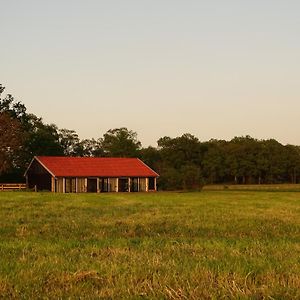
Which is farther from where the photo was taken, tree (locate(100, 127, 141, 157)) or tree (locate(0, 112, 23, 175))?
tree (locate(100, 127, 141, 157))

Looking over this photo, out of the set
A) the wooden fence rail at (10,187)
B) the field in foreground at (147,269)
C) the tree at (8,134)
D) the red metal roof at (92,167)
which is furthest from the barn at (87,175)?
the field in foreground at (147,269)

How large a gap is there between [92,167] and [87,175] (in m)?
3.73

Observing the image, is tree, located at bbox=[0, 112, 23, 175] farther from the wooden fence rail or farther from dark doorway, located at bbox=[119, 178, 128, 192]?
dark doorway, located at bbox=[119, 178, 128, 192]

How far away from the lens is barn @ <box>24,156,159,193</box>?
78.8m

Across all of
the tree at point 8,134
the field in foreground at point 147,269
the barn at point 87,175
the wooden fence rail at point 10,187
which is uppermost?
the tree at point 8,134

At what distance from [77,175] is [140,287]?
73.9 m

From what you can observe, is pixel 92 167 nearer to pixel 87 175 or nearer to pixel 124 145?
pixel 87 175

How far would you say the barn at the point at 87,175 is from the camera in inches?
3102

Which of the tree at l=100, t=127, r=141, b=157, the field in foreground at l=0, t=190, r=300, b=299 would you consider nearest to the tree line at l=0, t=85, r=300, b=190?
the tree at l=100, t=127, r=141, b=157

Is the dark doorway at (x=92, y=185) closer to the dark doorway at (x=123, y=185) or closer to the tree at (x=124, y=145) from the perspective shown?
the dark doorway at (x=123, y=185)

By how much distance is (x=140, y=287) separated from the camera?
21.5 ft

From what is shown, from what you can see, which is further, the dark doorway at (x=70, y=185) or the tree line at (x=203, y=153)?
the tree line at (x=203, y=153)

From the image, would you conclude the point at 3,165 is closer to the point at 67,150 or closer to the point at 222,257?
the point at 67,150

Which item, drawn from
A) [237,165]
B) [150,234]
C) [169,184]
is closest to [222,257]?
[150,234]
